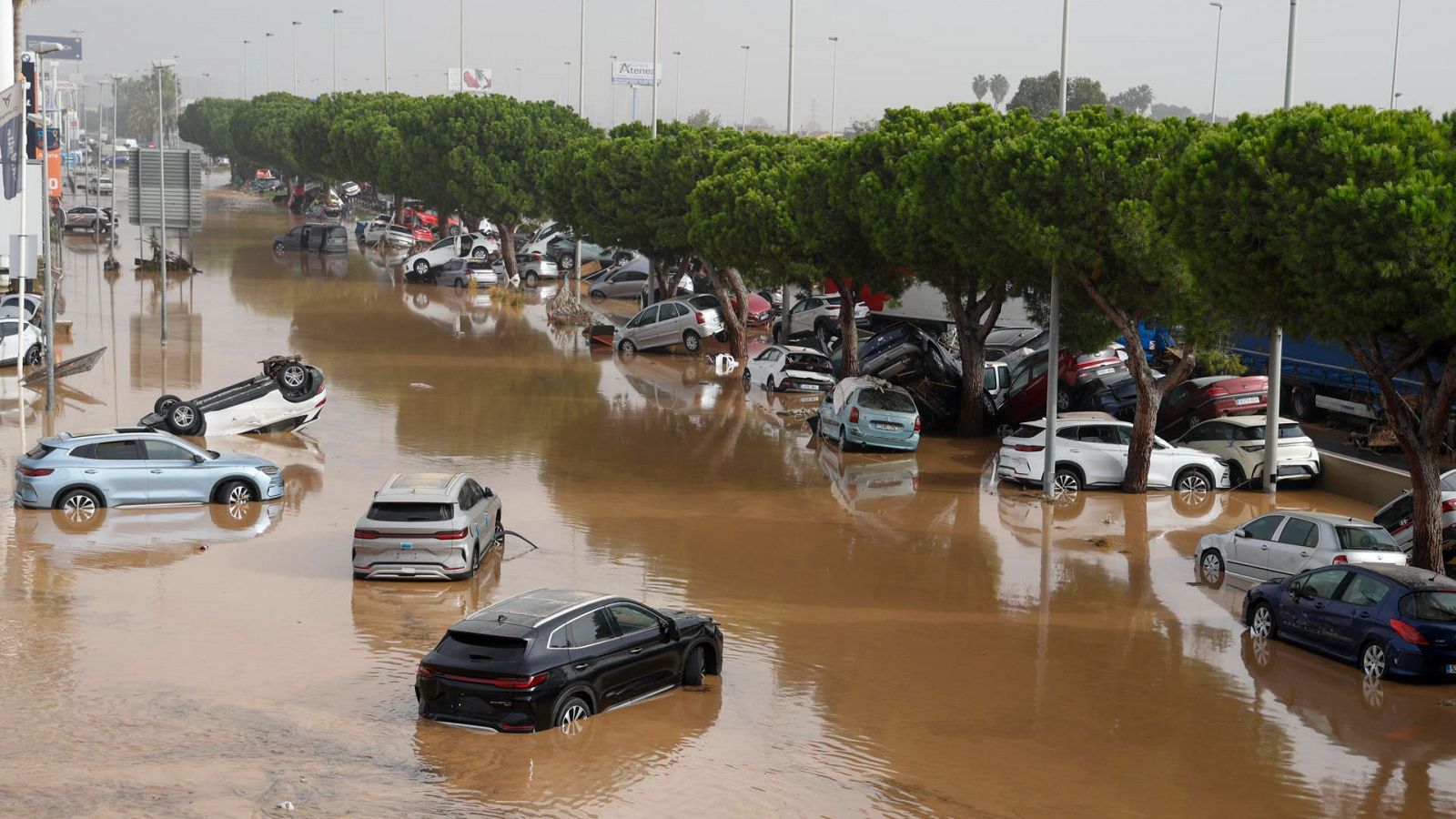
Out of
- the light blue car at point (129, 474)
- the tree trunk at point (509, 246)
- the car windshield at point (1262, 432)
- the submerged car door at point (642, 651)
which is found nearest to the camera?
the submerged car door at point (642, 651)

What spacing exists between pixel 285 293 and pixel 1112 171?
133 feet

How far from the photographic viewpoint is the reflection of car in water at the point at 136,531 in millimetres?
19672

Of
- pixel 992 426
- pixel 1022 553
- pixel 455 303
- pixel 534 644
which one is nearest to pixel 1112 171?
pixel 1022 553

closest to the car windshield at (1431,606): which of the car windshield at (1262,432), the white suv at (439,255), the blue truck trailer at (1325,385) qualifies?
the car windshield at (1262,432)

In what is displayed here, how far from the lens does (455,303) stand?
5638 cm

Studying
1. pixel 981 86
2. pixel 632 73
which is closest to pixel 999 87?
pixel 981 86

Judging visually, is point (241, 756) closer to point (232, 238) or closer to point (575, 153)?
point (575, 153)

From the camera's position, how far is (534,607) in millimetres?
13898

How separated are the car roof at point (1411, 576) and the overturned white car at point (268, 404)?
65.6 ft

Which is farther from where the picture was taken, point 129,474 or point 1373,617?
point 129,474

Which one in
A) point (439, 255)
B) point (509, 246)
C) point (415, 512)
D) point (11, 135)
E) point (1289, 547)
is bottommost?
point (1289, 547)

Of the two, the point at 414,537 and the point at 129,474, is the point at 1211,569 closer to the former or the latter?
the point at 414,537

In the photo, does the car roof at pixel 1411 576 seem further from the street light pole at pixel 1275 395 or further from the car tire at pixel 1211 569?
the street light pole at pixel 1275 395

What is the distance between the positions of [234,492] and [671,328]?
2218 cm
